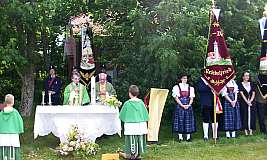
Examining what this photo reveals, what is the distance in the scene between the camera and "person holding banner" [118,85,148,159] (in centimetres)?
820

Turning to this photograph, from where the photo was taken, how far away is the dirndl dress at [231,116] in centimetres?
1016

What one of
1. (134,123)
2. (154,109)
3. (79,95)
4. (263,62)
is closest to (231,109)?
(263,62)

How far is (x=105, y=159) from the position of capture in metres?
8.20

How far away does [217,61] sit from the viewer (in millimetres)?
9820

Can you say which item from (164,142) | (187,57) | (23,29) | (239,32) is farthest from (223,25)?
(23,29)

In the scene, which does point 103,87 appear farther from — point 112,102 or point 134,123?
point 134,123

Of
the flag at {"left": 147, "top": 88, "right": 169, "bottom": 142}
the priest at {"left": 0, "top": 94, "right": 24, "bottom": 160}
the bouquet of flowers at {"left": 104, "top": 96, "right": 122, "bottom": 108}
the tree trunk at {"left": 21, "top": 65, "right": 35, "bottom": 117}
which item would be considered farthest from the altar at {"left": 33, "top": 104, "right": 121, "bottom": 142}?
the tree trunk at {"left": 21, "top": 65, "right": 35, "bottom": 117}

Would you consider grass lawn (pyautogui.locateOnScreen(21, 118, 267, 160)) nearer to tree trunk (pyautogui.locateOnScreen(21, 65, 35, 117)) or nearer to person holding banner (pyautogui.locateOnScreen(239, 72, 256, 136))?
person holding banner (pyautogui.locateOnScreen(239, 72, 256, 136))

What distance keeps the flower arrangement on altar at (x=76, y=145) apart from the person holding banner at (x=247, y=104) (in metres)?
3.43

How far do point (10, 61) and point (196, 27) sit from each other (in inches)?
148

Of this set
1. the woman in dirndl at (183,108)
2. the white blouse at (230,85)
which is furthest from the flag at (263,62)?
the woman in dirndl at (183,108)

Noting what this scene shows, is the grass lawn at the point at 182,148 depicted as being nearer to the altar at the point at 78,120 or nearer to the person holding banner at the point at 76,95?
the altar at the point at 78,120

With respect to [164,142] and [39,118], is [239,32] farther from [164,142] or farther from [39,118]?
[39,118]

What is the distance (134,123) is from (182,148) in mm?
1497
